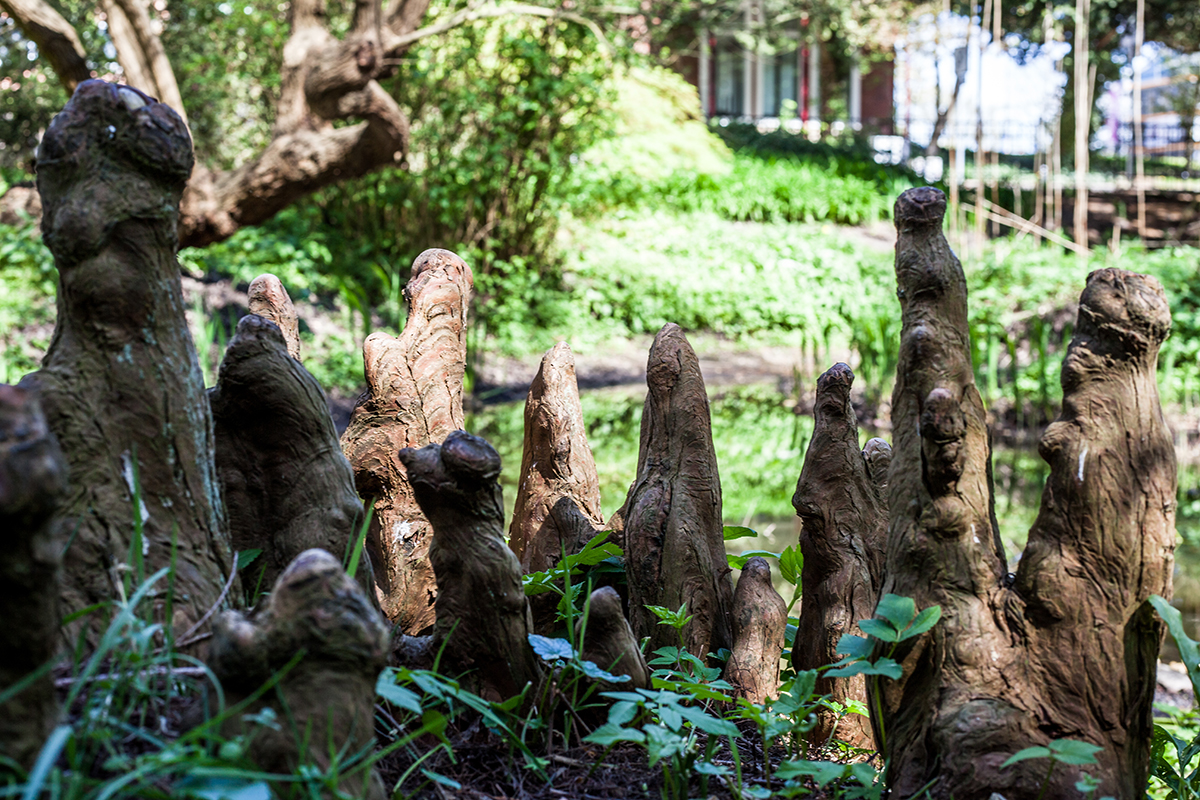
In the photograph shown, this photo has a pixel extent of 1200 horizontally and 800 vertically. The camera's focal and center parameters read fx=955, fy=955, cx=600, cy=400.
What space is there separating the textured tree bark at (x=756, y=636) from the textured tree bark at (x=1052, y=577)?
1.22 ft

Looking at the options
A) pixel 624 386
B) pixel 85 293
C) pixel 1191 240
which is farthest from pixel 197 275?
pixel 1191 240

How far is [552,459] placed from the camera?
7.57 ft

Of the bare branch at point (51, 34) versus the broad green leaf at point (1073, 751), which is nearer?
the broad green leaf at point (1073, 751)

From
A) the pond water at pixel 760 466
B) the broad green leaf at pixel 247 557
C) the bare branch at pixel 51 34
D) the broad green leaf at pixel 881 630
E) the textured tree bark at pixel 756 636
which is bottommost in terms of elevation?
the pond water at pixel 760 466

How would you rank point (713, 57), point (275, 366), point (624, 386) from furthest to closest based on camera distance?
point (713, 57)
point (624, 386)
point (275, 366)

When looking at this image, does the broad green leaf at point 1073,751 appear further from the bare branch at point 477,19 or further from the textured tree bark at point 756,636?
the bare branch at point 477,19

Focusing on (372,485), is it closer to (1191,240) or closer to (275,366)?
(275,366)

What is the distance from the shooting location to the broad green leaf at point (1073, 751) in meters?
1.32

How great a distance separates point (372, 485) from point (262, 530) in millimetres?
448

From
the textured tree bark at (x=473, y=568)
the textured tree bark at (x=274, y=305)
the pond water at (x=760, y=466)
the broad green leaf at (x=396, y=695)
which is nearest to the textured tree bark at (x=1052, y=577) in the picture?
the textured tree bark at (x=473, y=568)

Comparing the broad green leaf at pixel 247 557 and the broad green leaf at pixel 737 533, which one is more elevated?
the broad green leaf at pixel 247 557

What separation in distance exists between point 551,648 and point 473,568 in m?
0.20

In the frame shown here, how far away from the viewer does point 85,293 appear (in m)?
1.27

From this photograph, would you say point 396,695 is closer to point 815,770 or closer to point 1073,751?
point 815,770
